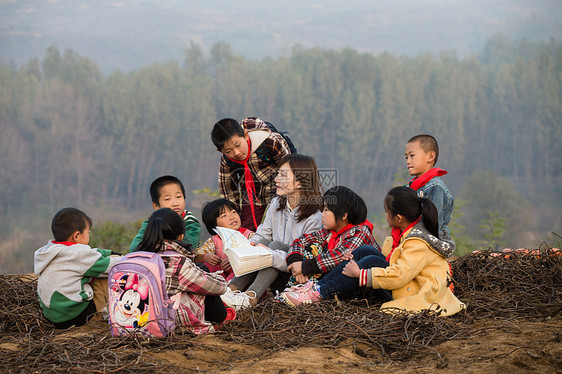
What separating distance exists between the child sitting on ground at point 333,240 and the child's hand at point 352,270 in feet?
0.63

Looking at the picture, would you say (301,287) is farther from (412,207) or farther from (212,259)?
(412,207)

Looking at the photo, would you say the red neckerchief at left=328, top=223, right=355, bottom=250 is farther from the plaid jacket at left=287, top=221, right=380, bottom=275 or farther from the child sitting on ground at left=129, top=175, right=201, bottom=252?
the child sitting on ground at left=129, top=175, right=201, bottom=252

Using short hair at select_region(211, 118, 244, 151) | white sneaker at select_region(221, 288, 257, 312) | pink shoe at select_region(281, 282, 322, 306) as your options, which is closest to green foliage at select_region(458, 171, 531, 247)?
short hair at select_region(211, 118, 244, 151)

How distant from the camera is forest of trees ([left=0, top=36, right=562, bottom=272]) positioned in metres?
11.9

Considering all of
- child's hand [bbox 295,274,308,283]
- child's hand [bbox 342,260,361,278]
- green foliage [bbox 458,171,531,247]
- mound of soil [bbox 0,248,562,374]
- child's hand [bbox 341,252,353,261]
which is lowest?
green foliage [bbox 458,171,531,247]

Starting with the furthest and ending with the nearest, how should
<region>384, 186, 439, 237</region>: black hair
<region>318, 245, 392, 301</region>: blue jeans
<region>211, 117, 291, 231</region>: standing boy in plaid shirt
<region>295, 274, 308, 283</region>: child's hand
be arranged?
<region>211, 117, 291, 231</region>: standing boy in plaid shirt < <region>295, 274, 308, 283</region>: child's hand < <region>318, 245, 392, 301</region>: blue jeans < <region>384, 186, 439, 237</region>: black hair

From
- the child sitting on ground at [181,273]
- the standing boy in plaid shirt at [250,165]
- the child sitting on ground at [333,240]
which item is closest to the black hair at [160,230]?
the child sitting on ground at [181,273]

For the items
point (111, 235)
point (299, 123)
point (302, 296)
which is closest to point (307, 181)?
point (302, 296)

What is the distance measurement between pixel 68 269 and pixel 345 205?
6.36 ft

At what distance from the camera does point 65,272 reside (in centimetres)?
351

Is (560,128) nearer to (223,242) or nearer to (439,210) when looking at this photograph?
(439,210)

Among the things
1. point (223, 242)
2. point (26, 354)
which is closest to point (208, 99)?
point (223, 242)

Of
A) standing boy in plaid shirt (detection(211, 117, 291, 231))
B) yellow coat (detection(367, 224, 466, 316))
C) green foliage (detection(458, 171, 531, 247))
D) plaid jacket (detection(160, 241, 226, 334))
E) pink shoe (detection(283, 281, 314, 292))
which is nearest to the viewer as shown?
plaid jacket (detection(160, 241, 226, 334))

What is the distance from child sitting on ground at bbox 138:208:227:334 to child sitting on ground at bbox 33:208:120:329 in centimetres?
53
